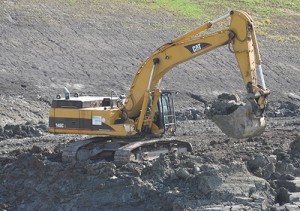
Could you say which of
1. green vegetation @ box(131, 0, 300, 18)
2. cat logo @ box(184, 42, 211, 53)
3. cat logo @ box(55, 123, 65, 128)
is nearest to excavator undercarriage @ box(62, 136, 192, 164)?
cat logo @ box(55, 123, 65, 128)

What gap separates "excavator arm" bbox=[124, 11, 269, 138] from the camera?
60.7 feet

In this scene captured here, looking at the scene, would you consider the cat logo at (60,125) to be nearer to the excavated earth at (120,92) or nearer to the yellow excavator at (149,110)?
the yellow excavator at (149,110)

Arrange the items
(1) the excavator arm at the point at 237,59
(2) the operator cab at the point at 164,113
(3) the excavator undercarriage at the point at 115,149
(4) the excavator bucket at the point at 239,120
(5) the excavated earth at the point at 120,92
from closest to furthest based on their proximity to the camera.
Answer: (5) the excavated earth at the point at 120,92, (4) the excavator bucket at the point at 239,120, (1) the excavator arm at the point at 237,59, (3) the excavator undercarriage at the point at 115,149, (2) the operator cab at the point at 164,113

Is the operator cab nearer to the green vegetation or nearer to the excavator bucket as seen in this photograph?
the excavator bucket

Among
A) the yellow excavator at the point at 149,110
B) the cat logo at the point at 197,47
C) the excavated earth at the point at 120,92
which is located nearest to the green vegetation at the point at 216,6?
the excavated earth at the point at 120,92

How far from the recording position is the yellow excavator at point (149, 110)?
18.8 meters

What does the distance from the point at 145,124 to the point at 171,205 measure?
3983mm

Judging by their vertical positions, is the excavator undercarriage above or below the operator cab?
below

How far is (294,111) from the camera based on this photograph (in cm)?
3316

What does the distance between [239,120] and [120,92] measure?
1517 centimetres

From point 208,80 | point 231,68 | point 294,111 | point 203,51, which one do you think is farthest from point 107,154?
point 231,68

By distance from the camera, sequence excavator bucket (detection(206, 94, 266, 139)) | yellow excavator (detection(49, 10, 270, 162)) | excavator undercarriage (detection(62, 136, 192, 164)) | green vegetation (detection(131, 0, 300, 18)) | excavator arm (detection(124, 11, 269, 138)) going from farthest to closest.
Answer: green vegetation (detection(131, 0, 300, 18)), excavator undercarriage (detection(62, 136, 192, 164)), yellow excavator (detection(49, 10, 270, 162)), excavator arm (detection(124, 11, 269, 138)), excavator bucket (detection(206, 94, 266, 139))

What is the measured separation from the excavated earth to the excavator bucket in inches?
23.7

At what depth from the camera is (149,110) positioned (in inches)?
782
